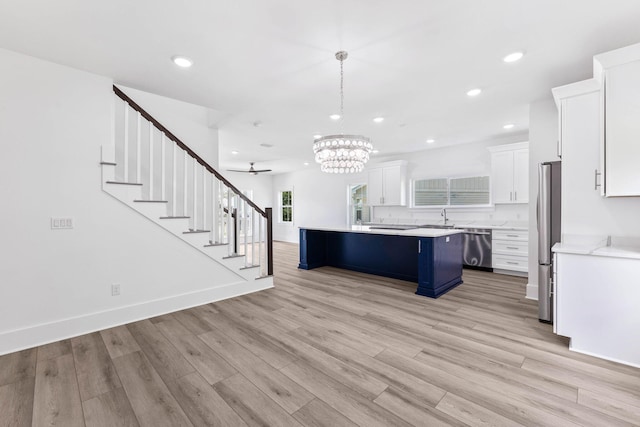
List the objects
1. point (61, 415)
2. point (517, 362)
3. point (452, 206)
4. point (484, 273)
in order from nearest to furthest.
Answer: point (61, 415)
point (517, 362)
point (484, 273)
point (452, 206)

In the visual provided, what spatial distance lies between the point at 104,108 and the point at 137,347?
2.59m

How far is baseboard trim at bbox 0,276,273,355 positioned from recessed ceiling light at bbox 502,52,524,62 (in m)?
4.21

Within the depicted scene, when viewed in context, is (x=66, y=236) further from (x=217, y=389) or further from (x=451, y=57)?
(x=451, y=57)

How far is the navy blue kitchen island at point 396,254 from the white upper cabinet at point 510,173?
1.75m

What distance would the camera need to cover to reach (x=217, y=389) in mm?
1942

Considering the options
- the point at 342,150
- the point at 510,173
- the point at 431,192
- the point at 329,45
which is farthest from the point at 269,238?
the point at 510,173

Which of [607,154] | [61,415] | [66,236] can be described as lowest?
[61,415]

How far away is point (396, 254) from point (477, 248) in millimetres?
1982

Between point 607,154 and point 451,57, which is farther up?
point 451,57

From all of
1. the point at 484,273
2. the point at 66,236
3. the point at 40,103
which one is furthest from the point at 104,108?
the point at 484,273

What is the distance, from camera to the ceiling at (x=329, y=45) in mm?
2062

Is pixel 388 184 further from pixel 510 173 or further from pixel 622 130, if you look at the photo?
pixel 622 130

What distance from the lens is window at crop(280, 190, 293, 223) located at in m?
10.9

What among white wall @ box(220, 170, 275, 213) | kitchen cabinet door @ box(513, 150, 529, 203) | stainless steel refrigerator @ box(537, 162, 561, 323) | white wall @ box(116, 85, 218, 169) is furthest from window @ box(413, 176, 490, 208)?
white wall @ box(220, 170, 275, 213)
